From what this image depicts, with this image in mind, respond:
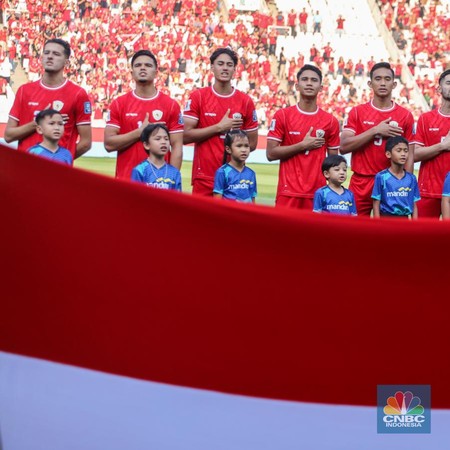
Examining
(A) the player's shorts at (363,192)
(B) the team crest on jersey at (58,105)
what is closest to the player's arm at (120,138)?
(B) the team crest on jersey at (58,105)

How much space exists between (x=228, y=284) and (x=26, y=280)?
1.52 ft

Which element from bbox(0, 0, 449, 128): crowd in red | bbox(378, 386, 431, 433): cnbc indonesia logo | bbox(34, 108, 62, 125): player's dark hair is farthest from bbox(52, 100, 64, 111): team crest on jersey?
bbox(0, 0, 449, 128): crowd in red

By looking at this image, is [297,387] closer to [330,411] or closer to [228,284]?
[330,411]

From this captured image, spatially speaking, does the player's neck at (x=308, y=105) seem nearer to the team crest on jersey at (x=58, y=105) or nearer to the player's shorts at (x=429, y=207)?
the player's shorts at (x=429, y=207)

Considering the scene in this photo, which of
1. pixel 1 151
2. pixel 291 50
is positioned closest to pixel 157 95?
pixel 1 151

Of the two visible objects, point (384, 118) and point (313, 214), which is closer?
point (313, 214)

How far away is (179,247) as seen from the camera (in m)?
2.09

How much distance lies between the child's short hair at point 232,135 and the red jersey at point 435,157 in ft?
4.67

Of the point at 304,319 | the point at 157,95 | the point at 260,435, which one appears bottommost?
the point at 260,435

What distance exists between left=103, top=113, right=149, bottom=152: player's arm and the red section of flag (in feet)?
14.5

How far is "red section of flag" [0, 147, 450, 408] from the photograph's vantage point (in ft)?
6.72

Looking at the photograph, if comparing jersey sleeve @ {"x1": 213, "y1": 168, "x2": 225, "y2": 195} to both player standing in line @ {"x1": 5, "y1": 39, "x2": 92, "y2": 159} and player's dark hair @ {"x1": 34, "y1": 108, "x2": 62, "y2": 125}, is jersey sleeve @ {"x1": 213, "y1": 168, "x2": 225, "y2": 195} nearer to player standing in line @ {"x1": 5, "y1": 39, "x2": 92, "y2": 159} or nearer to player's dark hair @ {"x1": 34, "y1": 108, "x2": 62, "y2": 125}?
player standing in line @ {"x1": 5, "y1": 39, "x2": 92, "y2": 159}

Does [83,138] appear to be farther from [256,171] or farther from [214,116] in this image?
[256,171]

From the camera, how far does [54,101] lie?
21.6 ft
